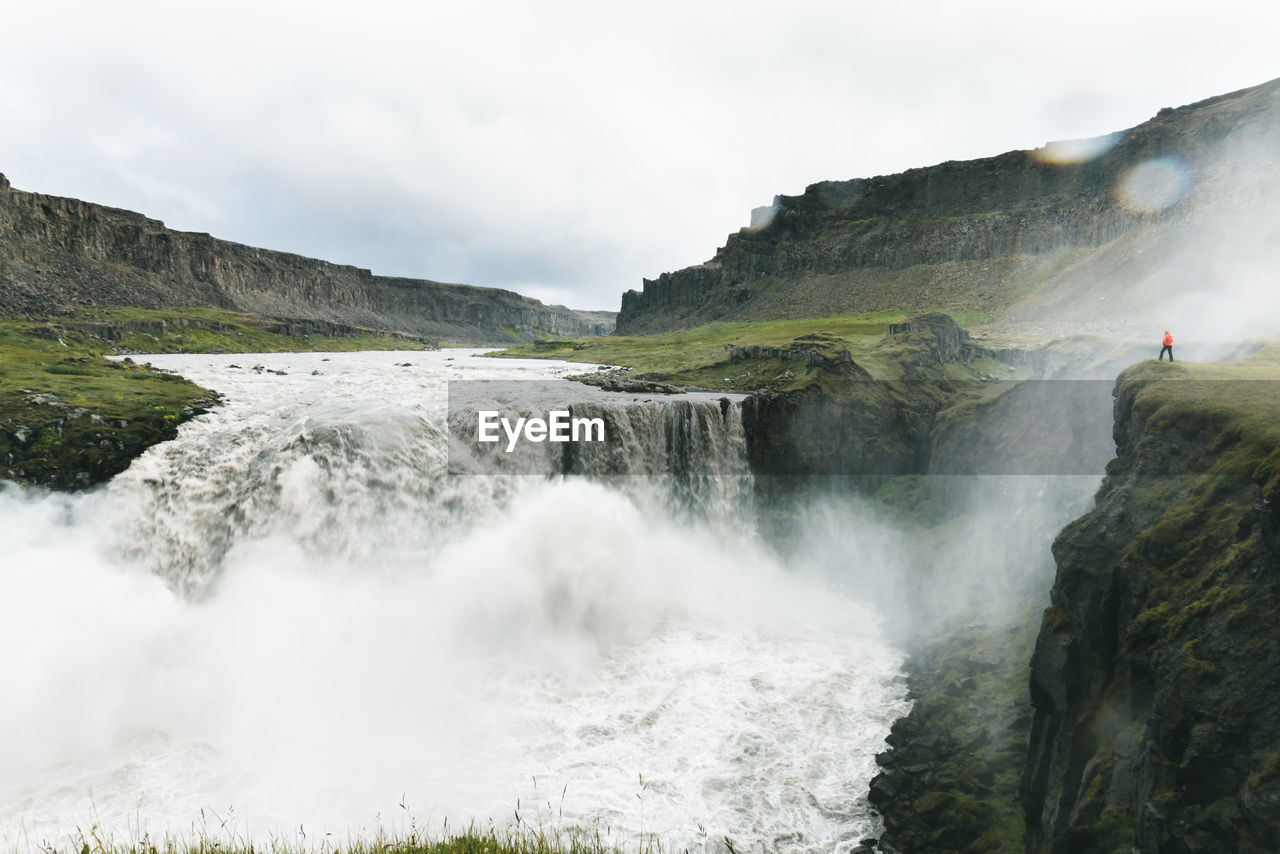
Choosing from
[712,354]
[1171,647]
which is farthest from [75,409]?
[712,354]

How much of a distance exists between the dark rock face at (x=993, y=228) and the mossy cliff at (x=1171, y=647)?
275 ft

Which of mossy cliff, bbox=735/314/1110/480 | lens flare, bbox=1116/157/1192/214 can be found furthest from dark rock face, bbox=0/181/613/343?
lens flare, bbox=1116/157/1192/214

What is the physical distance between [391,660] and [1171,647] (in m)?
17.4

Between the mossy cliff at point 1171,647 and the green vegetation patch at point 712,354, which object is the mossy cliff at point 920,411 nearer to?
the green vegetation patch at point 712,354

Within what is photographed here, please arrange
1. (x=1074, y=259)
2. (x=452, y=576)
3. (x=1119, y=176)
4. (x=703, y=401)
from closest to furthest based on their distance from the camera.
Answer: (x=452, y=576)
(x=703, y=401)
(x=1074, y=259)
(x=1119, y=176)

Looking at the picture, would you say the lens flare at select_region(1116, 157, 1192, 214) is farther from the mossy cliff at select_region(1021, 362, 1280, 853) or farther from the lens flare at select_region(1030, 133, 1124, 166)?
the mossy cliff at select_region(1021, 362, 1280, 853)

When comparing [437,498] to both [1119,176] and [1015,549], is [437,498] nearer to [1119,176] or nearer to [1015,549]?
[1015,549]

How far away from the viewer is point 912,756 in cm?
1443

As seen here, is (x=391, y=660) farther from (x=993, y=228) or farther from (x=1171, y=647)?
(x=993, y=228)

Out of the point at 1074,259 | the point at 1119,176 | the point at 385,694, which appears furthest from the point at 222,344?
the point at 1119,176

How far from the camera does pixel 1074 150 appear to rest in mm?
116562

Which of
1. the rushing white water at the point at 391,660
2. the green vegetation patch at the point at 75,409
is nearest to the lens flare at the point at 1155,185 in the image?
the rushing white water at the point at 391,660

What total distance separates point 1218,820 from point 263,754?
16880 millimetres

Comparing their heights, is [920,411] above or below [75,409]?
below
